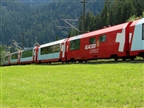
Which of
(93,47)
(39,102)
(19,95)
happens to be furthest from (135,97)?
(93,47)

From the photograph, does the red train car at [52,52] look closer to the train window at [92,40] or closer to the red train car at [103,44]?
the red train car at [103,44]

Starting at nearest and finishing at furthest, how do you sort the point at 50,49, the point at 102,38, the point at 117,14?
1. the point at 102,38
2. the point at 50,49
3. the point at 117,14

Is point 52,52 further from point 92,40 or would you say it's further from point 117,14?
point 117,14

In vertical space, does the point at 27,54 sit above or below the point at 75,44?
below

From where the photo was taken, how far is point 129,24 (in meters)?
18.4

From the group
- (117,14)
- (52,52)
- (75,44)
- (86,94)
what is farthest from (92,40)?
(117,14)

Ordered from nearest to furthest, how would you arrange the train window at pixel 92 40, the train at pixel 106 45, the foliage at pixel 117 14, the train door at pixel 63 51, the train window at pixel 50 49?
the train at pixel 106 45
the train window at pixel 92 40
the train door at pixel 63 51
the train window at pixel 50 49
the foliage at pixel 117 14

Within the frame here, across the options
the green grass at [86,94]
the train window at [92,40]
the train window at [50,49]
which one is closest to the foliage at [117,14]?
the train window at [50,49]

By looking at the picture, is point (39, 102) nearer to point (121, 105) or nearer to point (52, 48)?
point (121, 105)

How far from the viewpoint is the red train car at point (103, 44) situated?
18.6 metres

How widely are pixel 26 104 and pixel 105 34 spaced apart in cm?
1355

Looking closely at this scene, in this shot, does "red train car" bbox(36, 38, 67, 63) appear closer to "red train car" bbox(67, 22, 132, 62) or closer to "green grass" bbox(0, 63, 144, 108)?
"red train car" bbox(67, 22, 132, 62)

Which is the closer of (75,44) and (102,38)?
(102,38)

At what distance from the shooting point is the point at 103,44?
68.4 feet
